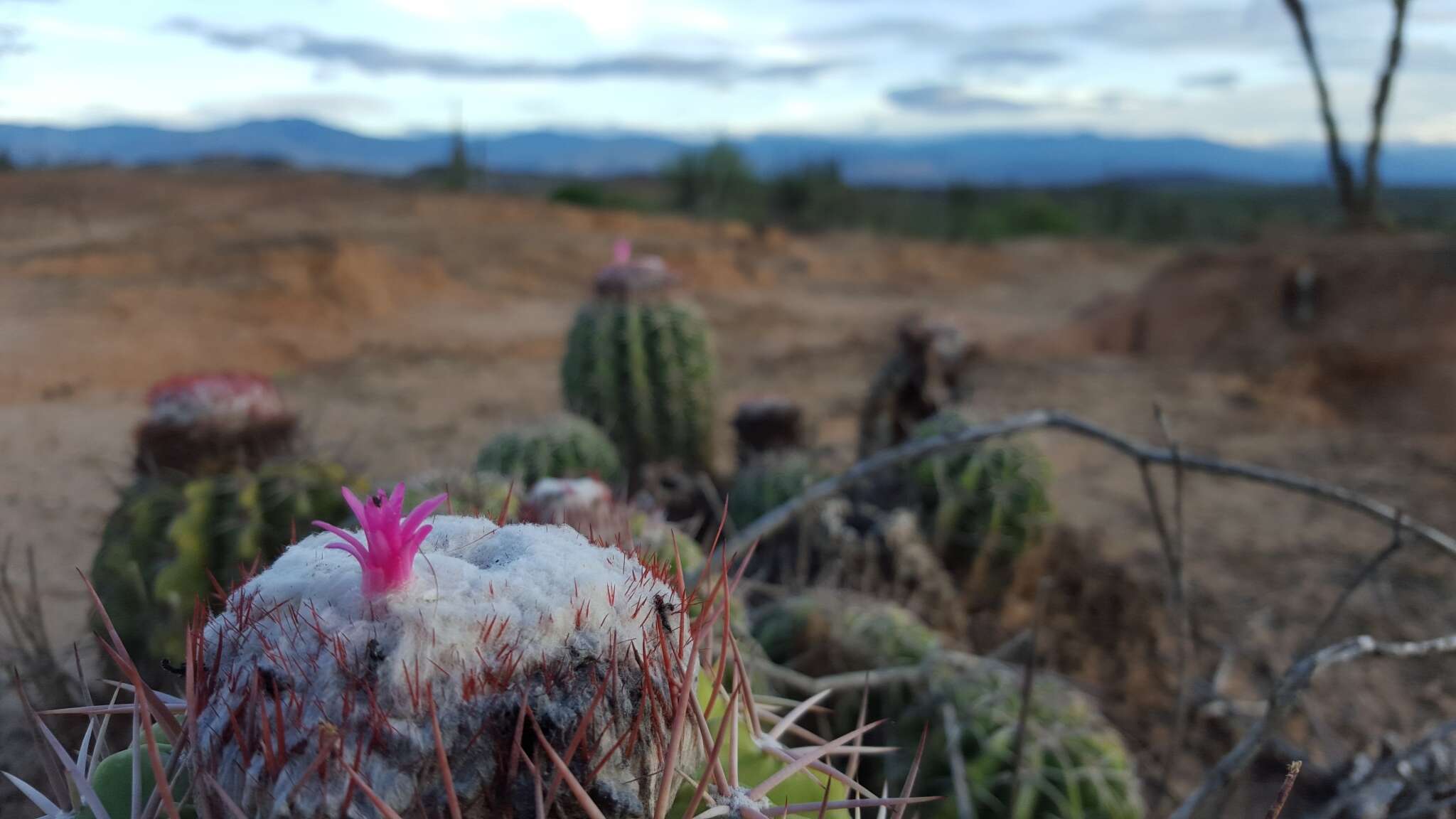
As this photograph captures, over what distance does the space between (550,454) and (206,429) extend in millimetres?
1313

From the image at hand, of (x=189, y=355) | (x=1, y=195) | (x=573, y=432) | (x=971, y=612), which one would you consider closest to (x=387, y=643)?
(x=573, y=432)

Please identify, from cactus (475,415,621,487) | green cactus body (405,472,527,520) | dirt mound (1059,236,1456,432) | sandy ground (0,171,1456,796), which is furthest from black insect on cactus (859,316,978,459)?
dirt mound (1059,236,1456,432)

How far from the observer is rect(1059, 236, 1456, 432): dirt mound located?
345 inches

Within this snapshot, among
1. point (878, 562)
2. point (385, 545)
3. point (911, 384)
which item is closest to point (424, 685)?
point (385, 545)

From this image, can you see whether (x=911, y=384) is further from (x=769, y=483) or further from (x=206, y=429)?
(x=206, y=429)

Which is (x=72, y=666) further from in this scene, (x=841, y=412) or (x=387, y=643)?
(x=841, y=412)

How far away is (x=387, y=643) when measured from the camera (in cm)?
75

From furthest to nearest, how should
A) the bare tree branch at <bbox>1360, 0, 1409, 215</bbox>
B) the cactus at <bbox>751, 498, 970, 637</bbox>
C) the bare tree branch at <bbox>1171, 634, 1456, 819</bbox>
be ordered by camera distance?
the bare tree branch at <bbox>1360, 0, 1409, 215</bbox> → the cactus at <bbox>751, 498, 970, 637</bbox> → the bare tree branch at <bbox>1171, 634, 1456, 819</bbox>

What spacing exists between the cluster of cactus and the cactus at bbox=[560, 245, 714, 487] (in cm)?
203

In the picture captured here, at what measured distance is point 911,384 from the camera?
15.6 feet

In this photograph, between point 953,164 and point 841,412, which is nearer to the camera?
point 841,412

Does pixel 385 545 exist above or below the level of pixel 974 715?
above

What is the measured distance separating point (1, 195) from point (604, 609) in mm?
13273

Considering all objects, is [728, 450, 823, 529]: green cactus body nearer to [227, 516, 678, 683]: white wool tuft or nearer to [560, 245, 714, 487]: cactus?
[560, 245, 714, 487]: cactus
